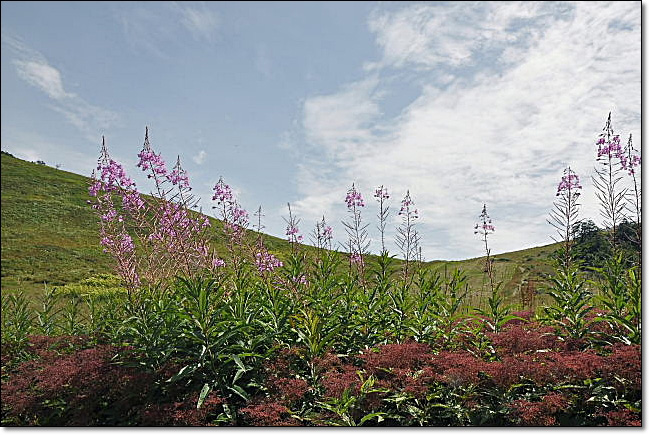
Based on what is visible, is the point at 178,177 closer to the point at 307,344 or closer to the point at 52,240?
the point at 307,344

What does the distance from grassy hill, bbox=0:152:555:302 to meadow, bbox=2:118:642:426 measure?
264 cm

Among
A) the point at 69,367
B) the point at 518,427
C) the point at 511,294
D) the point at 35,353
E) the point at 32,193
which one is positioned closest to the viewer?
the point at 518,427

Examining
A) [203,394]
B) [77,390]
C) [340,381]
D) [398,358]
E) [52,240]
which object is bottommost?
[77,390]

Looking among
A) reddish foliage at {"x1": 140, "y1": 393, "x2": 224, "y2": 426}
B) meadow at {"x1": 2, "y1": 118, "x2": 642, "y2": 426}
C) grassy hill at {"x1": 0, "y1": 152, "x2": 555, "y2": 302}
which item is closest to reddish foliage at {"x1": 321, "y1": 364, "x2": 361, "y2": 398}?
meadow at {"x1": 2, "y1": 118, "x2": 642, "y2": 426}

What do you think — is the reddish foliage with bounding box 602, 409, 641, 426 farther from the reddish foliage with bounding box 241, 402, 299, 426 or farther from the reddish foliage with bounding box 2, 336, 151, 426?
the reddish foliage with bounding box 2, 336, 151, 426

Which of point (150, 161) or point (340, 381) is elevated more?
point (150, 161)

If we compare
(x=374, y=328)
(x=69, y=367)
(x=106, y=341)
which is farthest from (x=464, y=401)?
(x=106, y=341)

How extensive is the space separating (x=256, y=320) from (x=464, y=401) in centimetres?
150

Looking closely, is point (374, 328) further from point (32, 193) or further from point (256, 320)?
point (32, 193)

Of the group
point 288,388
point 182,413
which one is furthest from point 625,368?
point 182,413

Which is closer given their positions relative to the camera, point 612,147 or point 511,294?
point 612,147

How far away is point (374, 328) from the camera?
376 centimetres

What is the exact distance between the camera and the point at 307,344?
3256mm

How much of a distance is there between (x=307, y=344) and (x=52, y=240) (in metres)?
25.0
